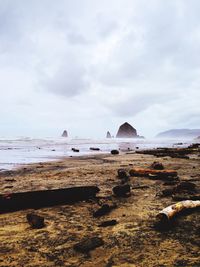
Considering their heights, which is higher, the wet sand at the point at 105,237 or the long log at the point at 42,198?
the long log at the point at 42,198

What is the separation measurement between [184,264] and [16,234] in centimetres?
221

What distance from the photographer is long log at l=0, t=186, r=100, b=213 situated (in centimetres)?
468

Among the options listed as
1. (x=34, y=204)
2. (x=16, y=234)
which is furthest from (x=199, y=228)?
(x=34, y=204)

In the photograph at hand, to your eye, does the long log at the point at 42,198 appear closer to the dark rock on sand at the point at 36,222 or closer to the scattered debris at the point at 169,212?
the dark rock on sand at the point at 36,222

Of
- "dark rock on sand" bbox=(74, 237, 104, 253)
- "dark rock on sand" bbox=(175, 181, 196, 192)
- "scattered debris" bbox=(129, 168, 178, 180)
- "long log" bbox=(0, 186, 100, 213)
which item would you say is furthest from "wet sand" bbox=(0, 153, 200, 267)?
"scattered debris" bbox=(129, 168, 178, 180)

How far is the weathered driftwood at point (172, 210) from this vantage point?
147 inches

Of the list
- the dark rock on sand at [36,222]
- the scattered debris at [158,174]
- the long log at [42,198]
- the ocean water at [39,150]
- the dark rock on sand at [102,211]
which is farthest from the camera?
the ocean water at [39,150]

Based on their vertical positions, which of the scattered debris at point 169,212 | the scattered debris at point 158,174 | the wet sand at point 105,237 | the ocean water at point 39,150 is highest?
the ocean water at point 39,150

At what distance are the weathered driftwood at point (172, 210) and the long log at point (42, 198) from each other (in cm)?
183

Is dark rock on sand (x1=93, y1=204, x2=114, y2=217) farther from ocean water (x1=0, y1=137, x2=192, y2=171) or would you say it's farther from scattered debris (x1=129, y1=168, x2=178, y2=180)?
ocean water (x1=0, y1=137, x2=192, y2=171)

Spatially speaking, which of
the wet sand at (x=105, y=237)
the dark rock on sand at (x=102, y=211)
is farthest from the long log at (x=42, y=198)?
the dark rock on sand at (x=102, y=211)

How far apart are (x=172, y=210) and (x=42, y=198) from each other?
2.36 m

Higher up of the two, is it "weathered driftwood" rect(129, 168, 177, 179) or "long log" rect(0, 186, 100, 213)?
"weathered driftwood" rect(129, 168, 177, 179)

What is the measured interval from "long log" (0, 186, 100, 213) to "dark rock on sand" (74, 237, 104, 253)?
6.09ft
